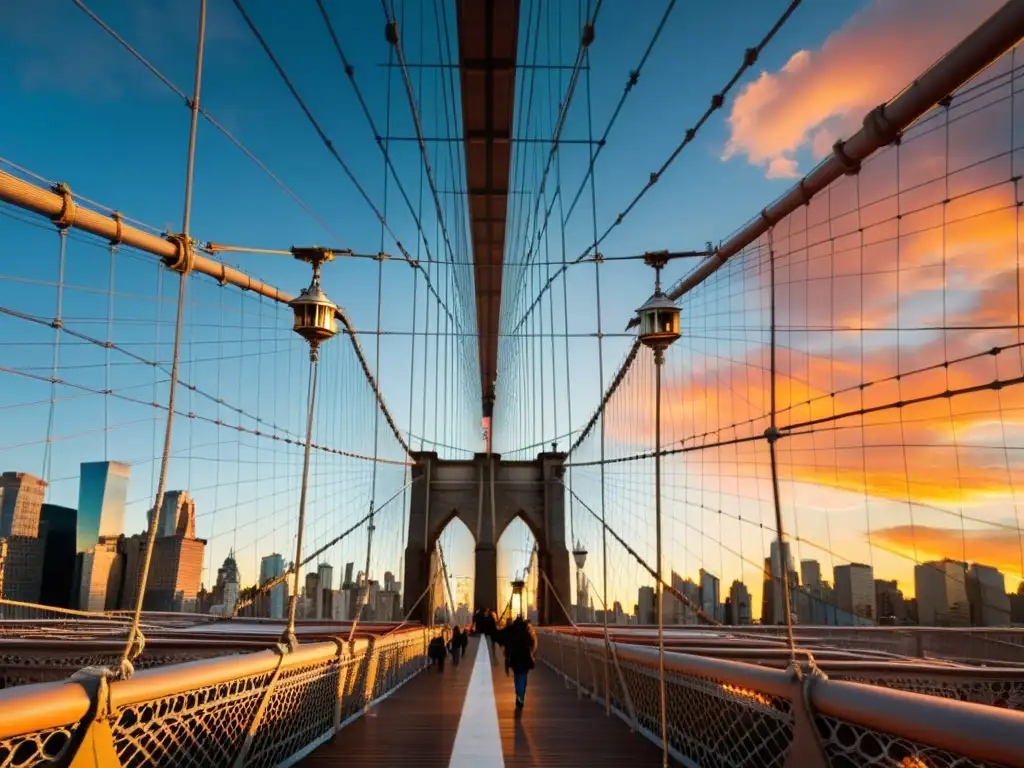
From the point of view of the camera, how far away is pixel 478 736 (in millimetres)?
5586

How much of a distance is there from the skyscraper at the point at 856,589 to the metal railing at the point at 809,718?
20.4 ft

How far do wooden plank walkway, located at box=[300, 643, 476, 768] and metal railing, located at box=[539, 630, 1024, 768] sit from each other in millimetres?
1414

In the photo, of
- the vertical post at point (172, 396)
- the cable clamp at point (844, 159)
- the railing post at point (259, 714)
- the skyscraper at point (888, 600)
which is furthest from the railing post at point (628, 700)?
the skyscraper at point (888, 600)

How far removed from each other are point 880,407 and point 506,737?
4.80 m

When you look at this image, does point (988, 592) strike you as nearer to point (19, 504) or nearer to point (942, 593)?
point (942, 593)

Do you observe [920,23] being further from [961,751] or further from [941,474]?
[961,751]

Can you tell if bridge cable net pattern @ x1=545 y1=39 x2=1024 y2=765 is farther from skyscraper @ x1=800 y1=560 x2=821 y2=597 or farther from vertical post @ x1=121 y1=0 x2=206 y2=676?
vertical post @ x1=121 y1=0 x2=206 y2=676

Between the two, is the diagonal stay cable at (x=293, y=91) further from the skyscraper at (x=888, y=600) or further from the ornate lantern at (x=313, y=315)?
the skyscraper at (x=888, y=600)

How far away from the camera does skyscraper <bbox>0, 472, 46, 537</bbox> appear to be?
51.2 ft

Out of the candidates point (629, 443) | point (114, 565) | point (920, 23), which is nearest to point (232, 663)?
point (920, 23)

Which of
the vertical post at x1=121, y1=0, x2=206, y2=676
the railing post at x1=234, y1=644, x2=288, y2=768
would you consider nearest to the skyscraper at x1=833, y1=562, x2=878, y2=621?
the railing post at x1=234, y1=644, x2=288, y2=768

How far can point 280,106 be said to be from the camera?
1260cm

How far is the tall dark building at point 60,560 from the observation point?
19.3m

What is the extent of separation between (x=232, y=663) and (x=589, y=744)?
2771 millimetres
